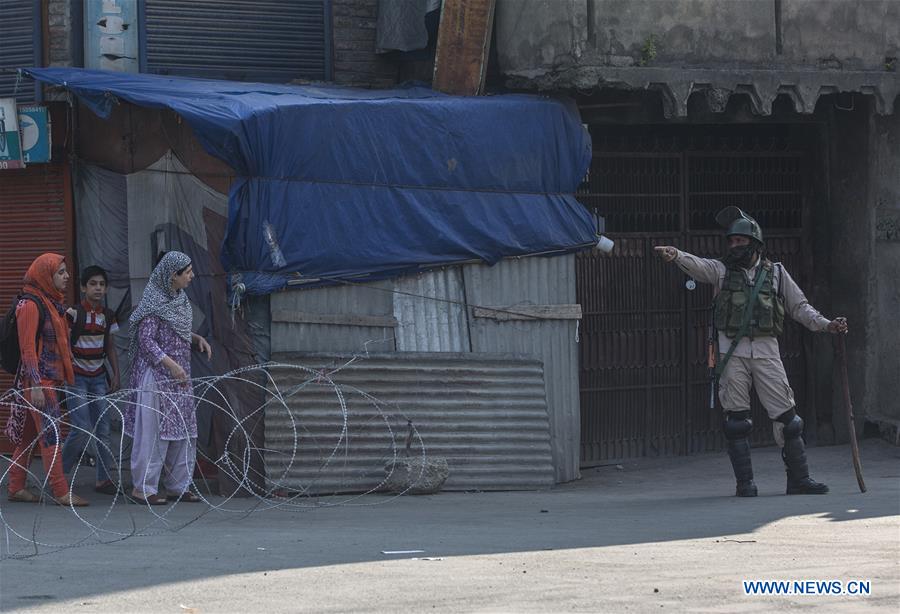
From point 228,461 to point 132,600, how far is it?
9.22 feet

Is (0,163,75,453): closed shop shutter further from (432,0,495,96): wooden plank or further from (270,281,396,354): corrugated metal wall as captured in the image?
(432,0,495,96): wooden plank

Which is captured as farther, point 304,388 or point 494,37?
point 494,37

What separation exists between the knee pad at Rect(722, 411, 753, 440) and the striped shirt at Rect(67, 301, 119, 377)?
4561 mm

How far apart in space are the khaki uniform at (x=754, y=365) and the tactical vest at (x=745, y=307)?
0.07 metres

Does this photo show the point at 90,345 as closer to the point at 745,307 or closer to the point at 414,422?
the point at 414,422

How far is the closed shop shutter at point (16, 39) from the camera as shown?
11523 mm

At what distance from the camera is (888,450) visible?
38.8 ft

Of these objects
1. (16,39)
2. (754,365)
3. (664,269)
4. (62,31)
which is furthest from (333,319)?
(16,39)

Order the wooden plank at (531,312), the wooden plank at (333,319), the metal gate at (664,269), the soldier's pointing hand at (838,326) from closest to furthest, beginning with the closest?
1. the soldier's pointing hand at (838,326)
2. the wooden plank at (333,319)
3. the wooden plank at (531,312)
4. the metal gate at (664,269)

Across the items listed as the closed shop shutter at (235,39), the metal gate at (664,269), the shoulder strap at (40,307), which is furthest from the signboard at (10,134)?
the metal gate at (664,269)

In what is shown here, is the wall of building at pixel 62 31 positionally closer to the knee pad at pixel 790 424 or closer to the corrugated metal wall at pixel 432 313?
the corrugated metal wall at pixel 432 313

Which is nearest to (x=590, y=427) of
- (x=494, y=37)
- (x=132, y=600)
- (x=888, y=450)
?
(x=888, y=450)

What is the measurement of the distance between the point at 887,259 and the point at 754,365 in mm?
2920

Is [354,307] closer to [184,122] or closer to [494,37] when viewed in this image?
[184,122]
